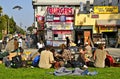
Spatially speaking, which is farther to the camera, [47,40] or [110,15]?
[110,15]

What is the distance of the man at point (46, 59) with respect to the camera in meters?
16.9

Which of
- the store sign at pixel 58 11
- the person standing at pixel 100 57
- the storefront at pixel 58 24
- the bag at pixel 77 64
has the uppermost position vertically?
the store sign at pixel 58 11

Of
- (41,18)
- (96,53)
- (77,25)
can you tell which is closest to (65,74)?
(96,53)

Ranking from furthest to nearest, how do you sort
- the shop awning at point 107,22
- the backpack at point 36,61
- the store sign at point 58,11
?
the shop awning at point 107,22 → the store sign at point 58,11 → the backpack at point 36,61

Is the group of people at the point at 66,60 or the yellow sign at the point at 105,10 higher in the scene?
the yellow sign at the point at 105,10

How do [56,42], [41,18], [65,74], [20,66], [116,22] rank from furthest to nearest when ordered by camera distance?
[41,18] → [116,22] → [56,42] → [20,66] → [65,74]

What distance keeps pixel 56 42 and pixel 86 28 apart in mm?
9270

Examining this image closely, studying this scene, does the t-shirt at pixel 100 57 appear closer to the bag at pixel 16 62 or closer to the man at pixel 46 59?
the man at pixel 46 59

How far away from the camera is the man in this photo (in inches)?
666

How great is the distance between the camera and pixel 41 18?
60531mm

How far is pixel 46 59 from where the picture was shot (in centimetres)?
1698

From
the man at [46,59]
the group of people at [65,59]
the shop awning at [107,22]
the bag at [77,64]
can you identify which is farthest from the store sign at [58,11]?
the man at [46,59]

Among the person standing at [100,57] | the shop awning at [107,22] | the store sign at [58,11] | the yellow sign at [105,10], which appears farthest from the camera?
Answer: the yellow sign at [105,10]

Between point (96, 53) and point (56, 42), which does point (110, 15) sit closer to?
point (56, 42)
